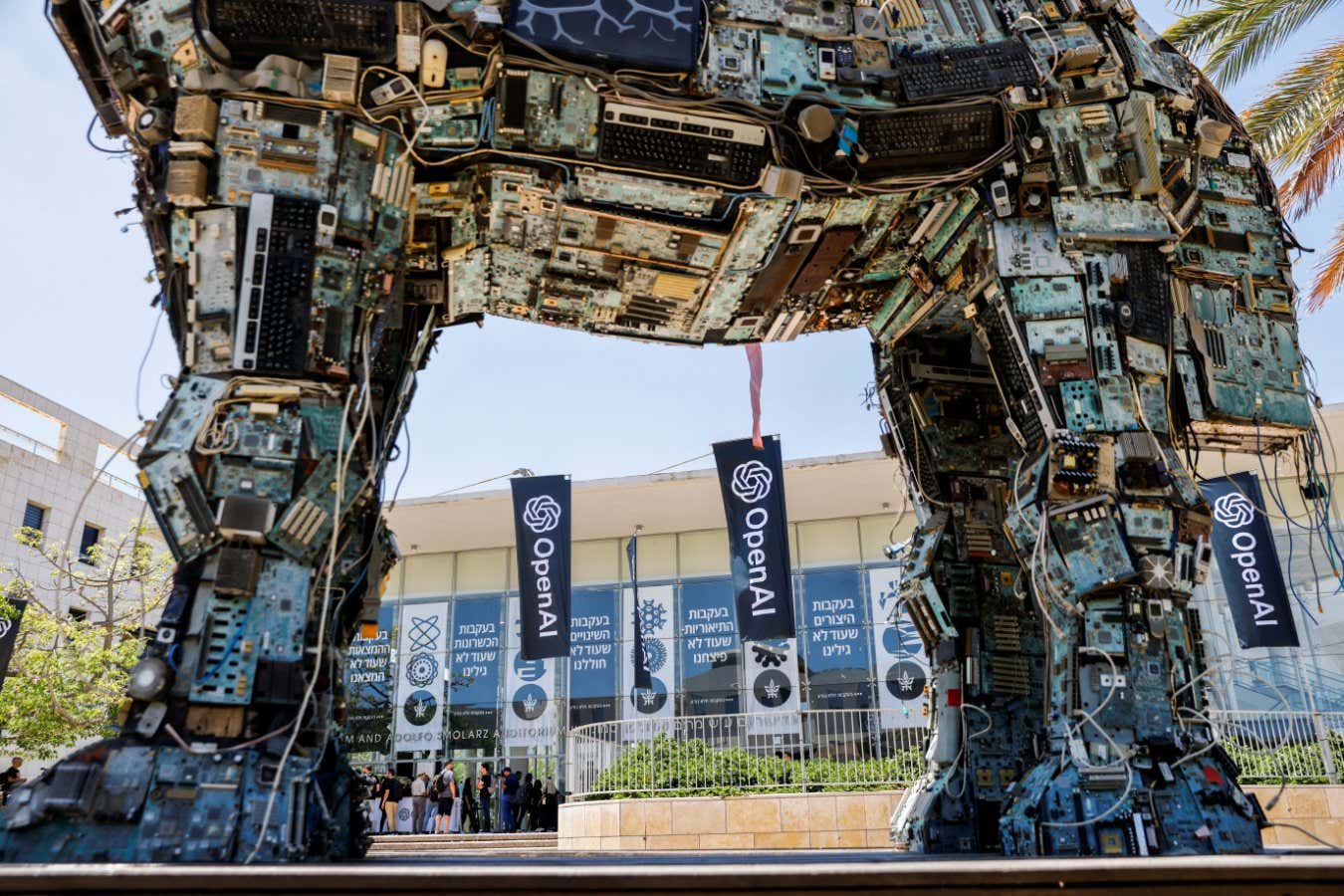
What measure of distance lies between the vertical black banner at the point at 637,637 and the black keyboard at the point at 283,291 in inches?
816

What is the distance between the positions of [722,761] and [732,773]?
0.27 metres

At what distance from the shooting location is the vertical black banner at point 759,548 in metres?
18.2

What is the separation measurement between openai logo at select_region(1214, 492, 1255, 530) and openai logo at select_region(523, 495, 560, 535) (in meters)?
13.1

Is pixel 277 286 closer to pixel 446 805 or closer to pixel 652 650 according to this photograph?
pixel 446 805

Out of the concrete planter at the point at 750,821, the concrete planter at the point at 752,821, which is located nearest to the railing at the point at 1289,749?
the concrete planter at the point at 750,821

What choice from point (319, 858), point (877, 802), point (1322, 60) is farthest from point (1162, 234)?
point (877, 802)

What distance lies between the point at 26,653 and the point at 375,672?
1079cm

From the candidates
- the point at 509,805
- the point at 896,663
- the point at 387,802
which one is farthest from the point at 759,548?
the point at 387,802

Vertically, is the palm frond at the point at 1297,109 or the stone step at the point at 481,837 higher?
the palm frond at the point at 1297,109

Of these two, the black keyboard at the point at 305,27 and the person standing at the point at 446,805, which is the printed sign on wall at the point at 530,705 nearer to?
the person standing at the point at 446,805

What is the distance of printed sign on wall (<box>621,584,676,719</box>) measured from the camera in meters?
30.0

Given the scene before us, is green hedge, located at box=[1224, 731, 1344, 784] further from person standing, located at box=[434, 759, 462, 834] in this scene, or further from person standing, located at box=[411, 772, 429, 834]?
person standing, located at box=[411, 772, 429, 834]

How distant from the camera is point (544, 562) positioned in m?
21.4

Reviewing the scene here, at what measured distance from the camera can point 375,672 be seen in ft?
105
